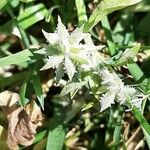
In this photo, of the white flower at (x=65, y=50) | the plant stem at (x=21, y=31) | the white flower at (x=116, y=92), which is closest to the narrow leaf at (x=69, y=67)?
the white flower at (x=65, y=50)

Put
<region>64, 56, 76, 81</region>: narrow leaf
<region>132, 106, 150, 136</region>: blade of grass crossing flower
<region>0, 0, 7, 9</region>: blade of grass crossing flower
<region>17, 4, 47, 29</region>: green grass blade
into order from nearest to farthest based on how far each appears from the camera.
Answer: <region>64, 56, 76, 81</region>: narrow leaf, <region>132, 106, 150, 136</region>: blade of grass crossing flower, <region>0, 0, 7, 9</region>: blade of grass crossing flower, <region>17, 4, 47, 29</region>: green grass blade

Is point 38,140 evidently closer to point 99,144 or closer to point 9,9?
point 99,144

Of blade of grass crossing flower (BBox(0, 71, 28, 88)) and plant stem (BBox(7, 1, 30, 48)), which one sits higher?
plant stem (BBox(7, 1, 30, 48))

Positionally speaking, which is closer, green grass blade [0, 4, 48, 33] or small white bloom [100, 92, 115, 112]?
small white bloom [100, 92, 115, 112]

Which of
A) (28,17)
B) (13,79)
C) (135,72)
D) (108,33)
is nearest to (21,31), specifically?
(28,17)

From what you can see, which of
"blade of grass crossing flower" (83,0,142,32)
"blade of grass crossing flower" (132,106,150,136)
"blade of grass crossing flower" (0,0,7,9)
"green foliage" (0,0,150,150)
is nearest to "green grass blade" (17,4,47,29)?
"green foliage" (0,0,150,150)

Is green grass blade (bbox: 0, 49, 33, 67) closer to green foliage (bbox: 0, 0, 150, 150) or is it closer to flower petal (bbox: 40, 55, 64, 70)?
green foliage (bbox: 0, 0, 150, 150)

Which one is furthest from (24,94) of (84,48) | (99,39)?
(99,39)

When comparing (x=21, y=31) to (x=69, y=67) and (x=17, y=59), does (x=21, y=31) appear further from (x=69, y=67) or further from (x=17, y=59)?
(x=69, y=67)

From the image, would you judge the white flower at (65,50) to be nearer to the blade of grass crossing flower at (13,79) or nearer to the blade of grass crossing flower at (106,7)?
the blade of grass crossing flower at (106,7)
